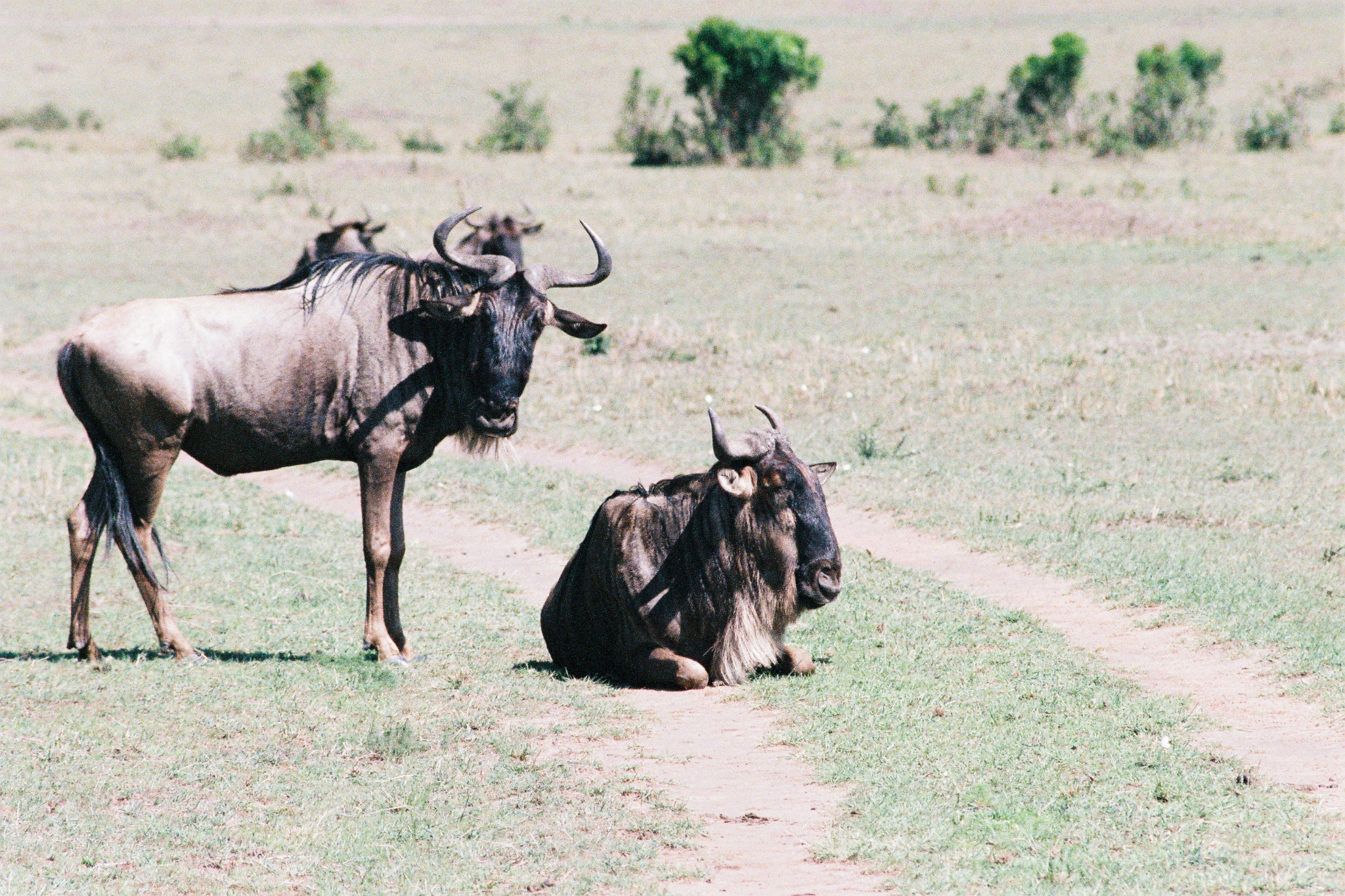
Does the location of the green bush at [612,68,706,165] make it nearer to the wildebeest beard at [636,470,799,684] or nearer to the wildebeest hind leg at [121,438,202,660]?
the wildebeest hind leg at [121,438,202,660]

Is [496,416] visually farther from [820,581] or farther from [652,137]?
[652,137]

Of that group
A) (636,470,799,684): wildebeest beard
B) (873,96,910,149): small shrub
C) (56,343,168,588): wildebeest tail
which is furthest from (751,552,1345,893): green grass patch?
(873,96,910,149): small shrub

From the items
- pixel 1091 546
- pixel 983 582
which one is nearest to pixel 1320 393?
pixel 1091 546

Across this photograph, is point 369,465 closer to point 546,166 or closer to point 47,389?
point 47,389

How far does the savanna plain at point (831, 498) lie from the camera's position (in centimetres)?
634

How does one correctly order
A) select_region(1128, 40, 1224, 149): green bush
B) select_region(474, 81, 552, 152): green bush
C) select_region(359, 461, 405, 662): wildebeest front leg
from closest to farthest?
1. select_region(359, 461, 405, 662): wildebeest front leg
2. select_region(1128, 40, 1224, 149): green bush
3. select_region(474, 81, 552, 152): green bush

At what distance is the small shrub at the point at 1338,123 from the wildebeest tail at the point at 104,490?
38.2 meters

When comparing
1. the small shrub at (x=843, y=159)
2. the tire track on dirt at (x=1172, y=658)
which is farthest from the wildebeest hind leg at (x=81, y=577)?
the small shrub at (x=843, y=159)

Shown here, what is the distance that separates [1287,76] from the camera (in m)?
55.2

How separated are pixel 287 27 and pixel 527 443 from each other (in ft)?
207

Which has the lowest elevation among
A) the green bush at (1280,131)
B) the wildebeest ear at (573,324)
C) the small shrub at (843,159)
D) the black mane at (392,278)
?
the small shrub at (843,159)

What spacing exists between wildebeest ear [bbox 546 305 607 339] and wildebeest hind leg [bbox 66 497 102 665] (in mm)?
2632

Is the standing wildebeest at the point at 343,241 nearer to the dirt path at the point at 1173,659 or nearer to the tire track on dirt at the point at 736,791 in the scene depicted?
the dirt path at the point at 1173,659

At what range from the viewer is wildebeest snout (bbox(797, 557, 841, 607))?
8070 mm
